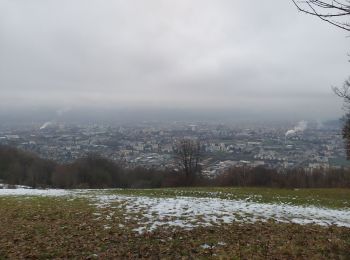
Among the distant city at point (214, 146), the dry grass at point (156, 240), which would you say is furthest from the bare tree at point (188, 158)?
the dry grass at point (156, 240)

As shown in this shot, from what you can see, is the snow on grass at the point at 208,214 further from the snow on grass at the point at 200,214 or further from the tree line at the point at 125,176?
the tree line at the point at 125,176

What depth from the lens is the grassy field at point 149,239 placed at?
392 inches

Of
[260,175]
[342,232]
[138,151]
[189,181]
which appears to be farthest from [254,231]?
[138,151]

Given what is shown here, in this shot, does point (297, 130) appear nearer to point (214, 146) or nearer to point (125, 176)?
point (214, 146)

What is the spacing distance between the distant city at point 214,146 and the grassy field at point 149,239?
241 feet

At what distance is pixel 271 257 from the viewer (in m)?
9.59

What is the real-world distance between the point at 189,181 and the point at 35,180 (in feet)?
101

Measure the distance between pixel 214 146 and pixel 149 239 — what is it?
11399 centimetres

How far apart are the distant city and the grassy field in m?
73.5

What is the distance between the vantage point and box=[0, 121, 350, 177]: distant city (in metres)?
101

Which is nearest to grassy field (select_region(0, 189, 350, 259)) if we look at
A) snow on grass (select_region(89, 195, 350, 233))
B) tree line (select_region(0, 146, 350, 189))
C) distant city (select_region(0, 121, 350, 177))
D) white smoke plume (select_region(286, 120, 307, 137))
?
snow on grass (select_region(89, 195, 350, 233))

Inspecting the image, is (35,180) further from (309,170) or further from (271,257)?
(271,257)

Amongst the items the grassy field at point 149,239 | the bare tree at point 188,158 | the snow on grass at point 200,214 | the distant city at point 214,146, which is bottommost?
the distant city at point 214,146

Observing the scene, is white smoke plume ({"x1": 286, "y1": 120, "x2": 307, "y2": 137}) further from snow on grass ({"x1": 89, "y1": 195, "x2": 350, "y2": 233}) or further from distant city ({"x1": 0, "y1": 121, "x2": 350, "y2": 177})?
snow on grass ({"x1": 89, "y1": 195, "x2": 350, "y2": 233})
